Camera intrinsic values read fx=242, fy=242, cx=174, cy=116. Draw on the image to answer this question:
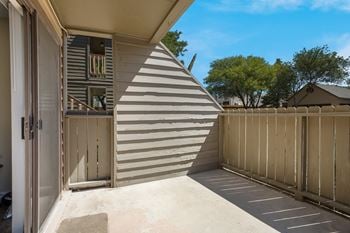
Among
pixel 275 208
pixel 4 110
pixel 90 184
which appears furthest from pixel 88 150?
pixel 275 208

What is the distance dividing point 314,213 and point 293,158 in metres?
0.79

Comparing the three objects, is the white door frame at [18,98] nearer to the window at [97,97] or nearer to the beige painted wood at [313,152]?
the beige painted wood at [313,152]

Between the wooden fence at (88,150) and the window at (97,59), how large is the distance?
543 centimetres

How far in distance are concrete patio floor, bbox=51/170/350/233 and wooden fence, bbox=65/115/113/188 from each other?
220 millimetres

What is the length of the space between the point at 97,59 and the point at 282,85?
19.3 meters

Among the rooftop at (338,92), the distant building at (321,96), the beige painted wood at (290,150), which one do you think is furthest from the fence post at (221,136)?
the rooftop at (338,92)

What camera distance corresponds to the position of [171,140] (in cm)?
407

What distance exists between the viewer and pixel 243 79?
81.4ft

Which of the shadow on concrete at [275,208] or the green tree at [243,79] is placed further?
the green tree at [243,79]

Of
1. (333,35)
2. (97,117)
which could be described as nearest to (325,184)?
(97,117)

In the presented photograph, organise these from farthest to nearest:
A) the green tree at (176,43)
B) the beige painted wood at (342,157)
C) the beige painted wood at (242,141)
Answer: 1. the green tree at (176,43)
2. the beige painted wood at (242,141)
3. the beige painted wood at (342,157)

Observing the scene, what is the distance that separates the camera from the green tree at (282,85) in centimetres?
2242

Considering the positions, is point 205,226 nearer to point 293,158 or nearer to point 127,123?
point 293,158

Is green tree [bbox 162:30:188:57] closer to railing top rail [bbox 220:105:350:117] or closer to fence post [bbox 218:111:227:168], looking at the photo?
fence post [bbox 218:111:227:168]
